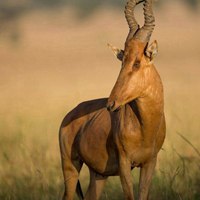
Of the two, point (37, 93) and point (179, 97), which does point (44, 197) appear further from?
point (37, 93)

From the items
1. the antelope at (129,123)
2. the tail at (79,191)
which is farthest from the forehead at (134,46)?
the tail at (79,191)

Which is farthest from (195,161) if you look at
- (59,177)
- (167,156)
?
Answer: (59,177)

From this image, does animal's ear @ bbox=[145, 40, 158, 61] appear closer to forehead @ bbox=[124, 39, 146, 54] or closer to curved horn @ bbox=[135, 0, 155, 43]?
forehead @ bbox=[124, 39, 146, 54]

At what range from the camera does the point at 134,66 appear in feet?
33.0

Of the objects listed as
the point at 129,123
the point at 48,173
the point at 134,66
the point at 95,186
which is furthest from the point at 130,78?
the point at 48,173

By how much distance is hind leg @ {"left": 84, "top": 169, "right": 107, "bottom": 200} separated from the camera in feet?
39.7

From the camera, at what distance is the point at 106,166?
11266 mm

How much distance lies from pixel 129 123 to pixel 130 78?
2.52ft

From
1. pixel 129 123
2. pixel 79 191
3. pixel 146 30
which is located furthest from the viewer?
pixel 79 191

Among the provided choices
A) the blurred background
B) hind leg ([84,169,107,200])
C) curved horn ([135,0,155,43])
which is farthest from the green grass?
curved horn ([135,0,155,43])

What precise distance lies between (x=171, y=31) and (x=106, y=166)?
2364 centimetres

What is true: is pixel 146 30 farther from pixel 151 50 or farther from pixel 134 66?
pixel 134 66

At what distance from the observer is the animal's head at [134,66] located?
9938 mm

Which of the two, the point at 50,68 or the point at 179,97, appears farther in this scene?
the point at 50,68
